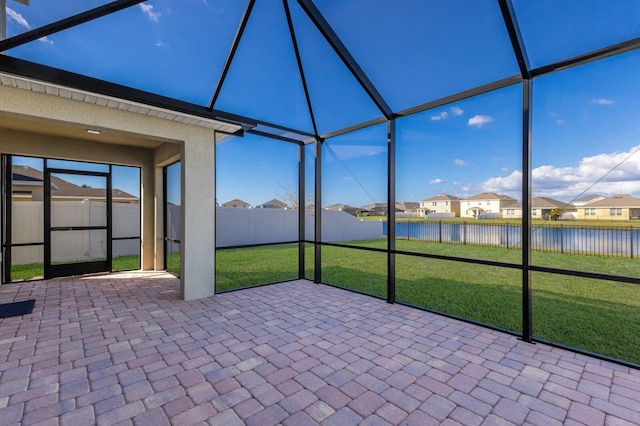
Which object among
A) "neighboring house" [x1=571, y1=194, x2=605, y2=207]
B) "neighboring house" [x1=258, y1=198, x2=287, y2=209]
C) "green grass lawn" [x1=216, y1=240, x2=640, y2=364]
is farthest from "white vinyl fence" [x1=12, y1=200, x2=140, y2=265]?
"neighboring house" [x1=571, y1=194, x2=605, y2=207]

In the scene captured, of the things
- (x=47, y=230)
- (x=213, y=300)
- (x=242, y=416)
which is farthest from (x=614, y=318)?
(x=47, y=230)

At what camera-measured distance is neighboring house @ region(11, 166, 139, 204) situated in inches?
227

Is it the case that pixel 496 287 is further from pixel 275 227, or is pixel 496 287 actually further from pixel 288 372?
pixel 275 227

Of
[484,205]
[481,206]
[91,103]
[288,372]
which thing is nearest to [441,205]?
[481,206]

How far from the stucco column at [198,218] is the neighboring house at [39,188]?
3.37 meters

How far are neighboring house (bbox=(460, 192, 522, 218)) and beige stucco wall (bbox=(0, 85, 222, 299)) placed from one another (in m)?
4.62

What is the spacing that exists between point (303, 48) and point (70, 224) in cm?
584

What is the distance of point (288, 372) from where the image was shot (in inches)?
99.3

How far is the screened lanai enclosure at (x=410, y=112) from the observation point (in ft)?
9.86

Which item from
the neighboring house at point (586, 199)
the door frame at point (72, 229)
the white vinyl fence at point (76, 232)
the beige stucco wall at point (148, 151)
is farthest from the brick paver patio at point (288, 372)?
the white vinyl fence at point (76, 232)

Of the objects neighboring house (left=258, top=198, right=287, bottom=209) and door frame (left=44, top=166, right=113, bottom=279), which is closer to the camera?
door frame (left=44, top=166, right=113, bottom=279)

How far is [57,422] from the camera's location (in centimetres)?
189

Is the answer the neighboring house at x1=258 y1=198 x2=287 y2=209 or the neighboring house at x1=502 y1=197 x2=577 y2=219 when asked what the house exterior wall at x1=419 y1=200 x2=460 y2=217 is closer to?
the neighboring house at x1=502 y1=197 x2=577 y2=219

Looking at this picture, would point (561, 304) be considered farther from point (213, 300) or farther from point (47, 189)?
point (47, 189)
